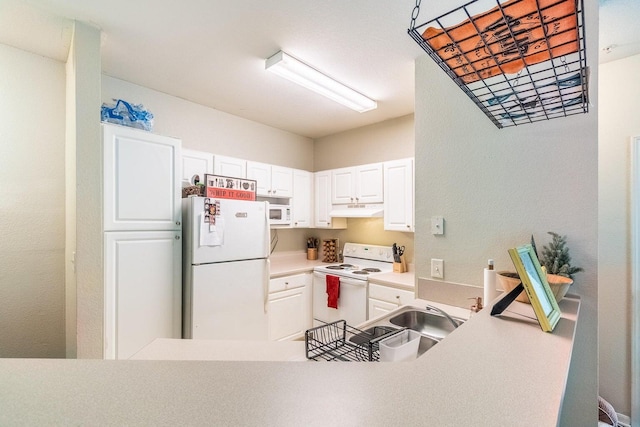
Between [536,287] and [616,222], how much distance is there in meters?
1.75

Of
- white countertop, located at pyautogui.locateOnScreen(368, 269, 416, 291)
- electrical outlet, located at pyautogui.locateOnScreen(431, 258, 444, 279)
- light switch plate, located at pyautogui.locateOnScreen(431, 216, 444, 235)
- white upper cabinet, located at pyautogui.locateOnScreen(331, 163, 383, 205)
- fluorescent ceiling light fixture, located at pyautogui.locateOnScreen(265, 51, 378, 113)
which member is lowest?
white countertop, located at pyautogui.locateOnScreen(368, 269, 416, 291)

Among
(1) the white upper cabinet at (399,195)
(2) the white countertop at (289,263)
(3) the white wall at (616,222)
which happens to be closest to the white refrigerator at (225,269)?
(2) the white countertop at (289,263)

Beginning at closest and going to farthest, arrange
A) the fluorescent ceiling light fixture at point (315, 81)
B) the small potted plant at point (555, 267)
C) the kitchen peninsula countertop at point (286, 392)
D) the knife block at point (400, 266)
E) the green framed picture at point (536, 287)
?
the kitchen peninsula countertop at point (286, 392) < the green framed picture at point (536, 287) < the small potted plant at point (555, 267) < the fluorescent ceiling light fixture at point (315, 81) < the knife block at point (400, 266)

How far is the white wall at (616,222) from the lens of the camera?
6.47ft

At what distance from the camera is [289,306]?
3.10 m

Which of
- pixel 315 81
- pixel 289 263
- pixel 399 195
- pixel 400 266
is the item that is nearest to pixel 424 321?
pixel 400 266

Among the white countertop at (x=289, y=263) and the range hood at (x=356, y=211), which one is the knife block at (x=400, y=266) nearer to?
the range hood at (x=356, y=211)

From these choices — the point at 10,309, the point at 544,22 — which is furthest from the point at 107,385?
the point at 10,309

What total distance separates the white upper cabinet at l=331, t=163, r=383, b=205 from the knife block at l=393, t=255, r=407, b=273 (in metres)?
0.71

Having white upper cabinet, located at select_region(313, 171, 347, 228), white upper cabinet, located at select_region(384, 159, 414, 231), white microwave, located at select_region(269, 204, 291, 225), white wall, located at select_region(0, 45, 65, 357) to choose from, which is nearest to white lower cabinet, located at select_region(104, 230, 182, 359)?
white wall, located at select_region(0, 45, 65, 357)

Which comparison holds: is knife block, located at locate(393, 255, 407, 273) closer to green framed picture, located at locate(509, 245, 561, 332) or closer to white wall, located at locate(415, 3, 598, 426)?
white wall, located at locate(415, 3, 598, 426)

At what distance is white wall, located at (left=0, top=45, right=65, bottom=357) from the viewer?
1.98m

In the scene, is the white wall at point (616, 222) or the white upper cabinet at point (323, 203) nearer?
the white wall at point (616, 222)

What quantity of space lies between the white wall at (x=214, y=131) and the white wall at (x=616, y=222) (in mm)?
3132
